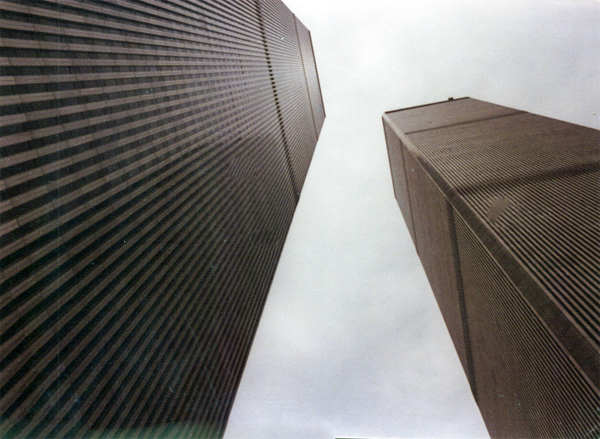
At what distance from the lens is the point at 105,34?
49.8m

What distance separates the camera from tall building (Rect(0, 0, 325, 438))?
34.9 meters

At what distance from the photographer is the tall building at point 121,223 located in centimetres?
3491

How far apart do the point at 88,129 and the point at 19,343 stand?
24.6 metres

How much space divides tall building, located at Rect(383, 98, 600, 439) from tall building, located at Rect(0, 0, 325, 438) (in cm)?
4886

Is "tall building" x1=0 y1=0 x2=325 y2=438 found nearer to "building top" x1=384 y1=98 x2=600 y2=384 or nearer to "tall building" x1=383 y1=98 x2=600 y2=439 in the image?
"tall building" x1=383 y1=98 x2=600 y2=439

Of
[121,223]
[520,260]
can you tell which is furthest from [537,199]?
[121,223]

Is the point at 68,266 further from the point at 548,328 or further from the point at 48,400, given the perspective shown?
the point at 548,328

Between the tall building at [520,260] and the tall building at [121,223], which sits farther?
the tall building at [520,260]

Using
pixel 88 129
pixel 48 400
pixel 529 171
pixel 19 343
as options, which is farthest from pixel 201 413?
pixel 529 171

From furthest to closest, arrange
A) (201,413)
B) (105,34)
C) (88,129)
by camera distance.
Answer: (201,413) < (105,34) < (88,129)

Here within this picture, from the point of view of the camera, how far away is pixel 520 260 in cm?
5203

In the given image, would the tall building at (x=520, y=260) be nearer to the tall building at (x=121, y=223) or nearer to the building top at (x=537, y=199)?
the building top at (x=537, y=199)

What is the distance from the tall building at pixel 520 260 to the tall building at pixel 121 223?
160 feet

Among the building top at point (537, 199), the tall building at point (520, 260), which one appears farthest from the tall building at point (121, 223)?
the building top at point (537, 199)
